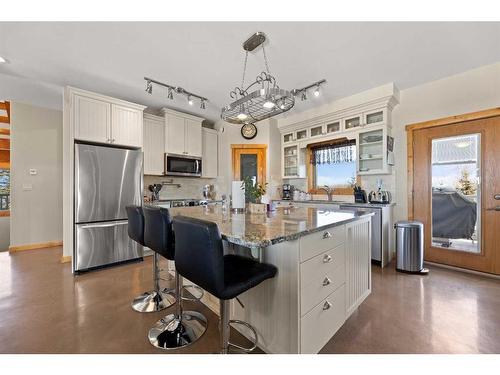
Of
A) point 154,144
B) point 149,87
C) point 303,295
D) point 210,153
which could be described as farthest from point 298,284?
point 210,153

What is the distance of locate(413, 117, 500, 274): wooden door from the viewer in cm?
279

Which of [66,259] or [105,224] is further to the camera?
[66,259]

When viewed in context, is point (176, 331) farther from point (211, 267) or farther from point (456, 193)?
point (456, 193)

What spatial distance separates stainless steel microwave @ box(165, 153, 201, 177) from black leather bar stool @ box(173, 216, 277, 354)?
320 centimetres

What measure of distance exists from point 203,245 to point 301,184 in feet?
13.1

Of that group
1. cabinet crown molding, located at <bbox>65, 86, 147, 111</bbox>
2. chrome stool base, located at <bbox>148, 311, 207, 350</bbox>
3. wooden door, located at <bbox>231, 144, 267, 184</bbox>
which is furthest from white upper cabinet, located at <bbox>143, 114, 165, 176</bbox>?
chrome stool base, located at <bbox>148, 311, 207, 350</bbox>

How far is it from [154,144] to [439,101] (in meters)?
4.51

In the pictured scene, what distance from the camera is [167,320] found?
187 centimetres

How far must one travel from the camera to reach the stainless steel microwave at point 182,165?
424 cm

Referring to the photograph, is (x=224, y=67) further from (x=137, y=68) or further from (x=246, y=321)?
(x=246, y=321)

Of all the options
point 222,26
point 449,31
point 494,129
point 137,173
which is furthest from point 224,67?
point 494,129

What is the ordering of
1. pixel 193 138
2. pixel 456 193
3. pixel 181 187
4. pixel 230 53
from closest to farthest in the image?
pixel 230 53 → pixel 456 193 → pixel 193 138 → pixel 181 187

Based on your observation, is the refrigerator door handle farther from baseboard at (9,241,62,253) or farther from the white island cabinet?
the white island cabinet
